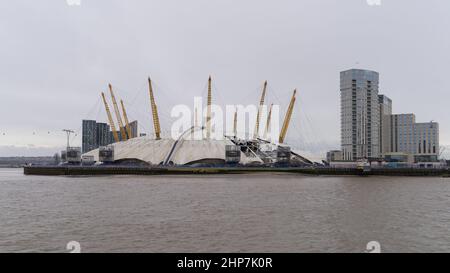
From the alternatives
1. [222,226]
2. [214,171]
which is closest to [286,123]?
[214,171]

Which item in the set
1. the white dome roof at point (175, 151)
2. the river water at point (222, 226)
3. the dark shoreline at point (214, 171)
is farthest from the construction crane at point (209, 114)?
the river water at point (222, 226)

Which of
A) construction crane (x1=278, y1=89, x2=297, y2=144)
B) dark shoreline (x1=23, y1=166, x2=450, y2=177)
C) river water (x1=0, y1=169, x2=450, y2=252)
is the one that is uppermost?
construction crane (x1=278, y1=89, x2=297, y2=144)

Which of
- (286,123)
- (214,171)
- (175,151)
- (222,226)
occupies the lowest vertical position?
(214,171)

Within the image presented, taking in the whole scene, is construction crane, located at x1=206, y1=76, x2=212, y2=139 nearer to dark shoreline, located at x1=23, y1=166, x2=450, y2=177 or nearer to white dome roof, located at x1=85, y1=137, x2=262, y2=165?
white dome roof, located at x1=85, y1=137, x2=262, y2=165

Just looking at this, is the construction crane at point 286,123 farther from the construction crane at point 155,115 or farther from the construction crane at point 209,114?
the construction crane at point 155,115

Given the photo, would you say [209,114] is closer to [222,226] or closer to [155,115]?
[155,115]

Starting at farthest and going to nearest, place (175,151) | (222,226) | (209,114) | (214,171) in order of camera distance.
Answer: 1. (209,114)
2. (175,151)
3. (214,171)
4. (222,226)

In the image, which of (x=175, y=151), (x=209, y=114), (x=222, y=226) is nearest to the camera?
(x=222, y=226)

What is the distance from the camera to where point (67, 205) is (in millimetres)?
40719

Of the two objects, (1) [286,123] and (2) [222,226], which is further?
(1) [286,123]

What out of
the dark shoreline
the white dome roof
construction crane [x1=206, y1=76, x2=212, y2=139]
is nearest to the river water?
the dark shoreline

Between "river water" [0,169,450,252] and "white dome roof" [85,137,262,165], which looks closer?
"river water" [0,169,450,252]
